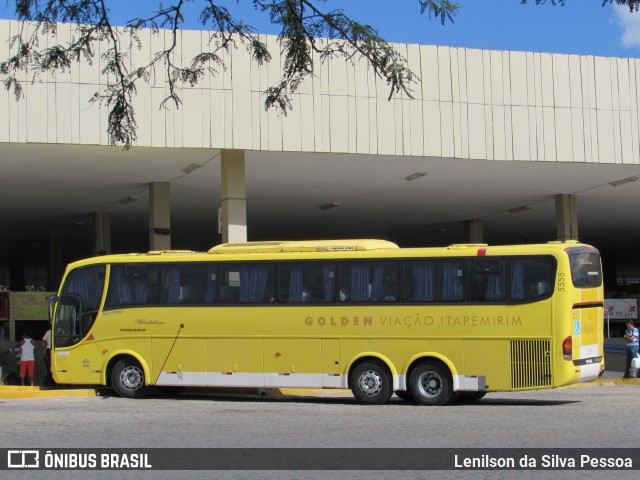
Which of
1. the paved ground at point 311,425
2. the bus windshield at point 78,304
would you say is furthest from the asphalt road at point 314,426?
the bus windshield at point 78,304

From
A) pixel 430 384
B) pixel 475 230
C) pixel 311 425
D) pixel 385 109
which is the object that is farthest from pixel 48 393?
pixel 475 230

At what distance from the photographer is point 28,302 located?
30.5 meters

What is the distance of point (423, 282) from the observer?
18.5m

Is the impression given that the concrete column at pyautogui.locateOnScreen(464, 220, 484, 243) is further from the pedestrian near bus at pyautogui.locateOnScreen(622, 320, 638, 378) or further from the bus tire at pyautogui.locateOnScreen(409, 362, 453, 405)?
the bus tire at pyautogui.locateOnScreen(409, 362, 453, 405)

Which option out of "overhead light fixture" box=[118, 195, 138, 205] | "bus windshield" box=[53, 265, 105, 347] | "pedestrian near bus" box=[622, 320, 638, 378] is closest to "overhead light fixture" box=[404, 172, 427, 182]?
"pedestrian near bus" box=[622, 320, 638, 378]

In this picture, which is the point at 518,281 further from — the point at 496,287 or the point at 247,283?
the point at 247,283

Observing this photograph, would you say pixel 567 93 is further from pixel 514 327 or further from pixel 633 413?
pixel 633 413

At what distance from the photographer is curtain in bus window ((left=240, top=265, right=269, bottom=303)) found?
63.6 feet

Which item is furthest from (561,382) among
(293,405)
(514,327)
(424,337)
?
(293,405)

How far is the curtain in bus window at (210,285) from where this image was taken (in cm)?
1961

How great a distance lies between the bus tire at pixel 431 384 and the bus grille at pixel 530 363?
4.17ft

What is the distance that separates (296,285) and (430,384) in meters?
3.27

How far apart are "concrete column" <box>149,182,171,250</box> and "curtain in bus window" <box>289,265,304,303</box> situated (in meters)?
8.60

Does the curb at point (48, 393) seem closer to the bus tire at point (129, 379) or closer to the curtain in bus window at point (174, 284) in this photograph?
the bus tire at point (129, 379)
